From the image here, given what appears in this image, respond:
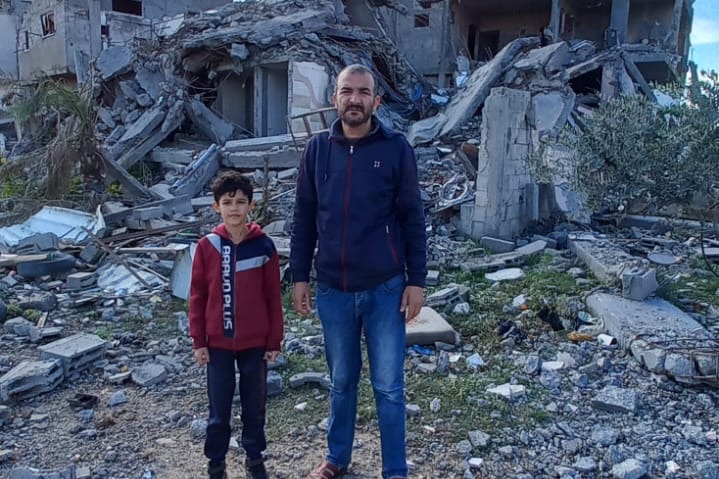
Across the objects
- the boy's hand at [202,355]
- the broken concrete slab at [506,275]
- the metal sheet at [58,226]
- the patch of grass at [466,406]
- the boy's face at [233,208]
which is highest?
the boy's face at [233,208]

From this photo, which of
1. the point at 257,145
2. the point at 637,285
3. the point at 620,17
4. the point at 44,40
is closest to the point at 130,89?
the point at 257,145

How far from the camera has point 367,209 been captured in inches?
96.9

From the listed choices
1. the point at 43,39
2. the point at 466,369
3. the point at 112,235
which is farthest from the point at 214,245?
the point at 43,39

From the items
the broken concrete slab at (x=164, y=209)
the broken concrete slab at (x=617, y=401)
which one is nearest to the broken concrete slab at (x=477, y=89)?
the broken concrete slab at (x=164, y=209)

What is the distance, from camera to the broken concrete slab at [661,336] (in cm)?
387

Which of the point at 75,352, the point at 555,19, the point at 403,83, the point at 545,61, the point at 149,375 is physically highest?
the point at 555,19

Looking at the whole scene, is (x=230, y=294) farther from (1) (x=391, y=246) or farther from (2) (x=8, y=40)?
(2) (x=8, y=40)

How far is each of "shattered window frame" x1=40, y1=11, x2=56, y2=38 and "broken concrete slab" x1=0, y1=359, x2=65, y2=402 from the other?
25263mm

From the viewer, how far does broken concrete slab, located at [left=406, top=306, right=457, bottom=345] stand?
466 cm

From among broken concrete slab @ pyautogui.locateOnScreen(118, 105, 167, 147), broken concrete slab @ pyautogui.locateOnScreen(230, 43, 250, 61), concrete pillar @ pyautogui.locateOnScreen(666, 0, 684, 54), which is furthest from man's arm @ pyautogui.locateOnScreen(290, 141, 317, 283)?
concrete pillar @ pyautogui.locateOnScreen(666, 0, 684, 54)

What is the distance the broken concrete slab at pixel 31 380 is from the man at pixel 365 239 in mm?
2354

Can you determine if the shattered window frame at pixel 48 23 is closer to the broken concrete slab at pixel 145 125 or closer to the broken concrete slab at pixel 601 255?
the broken concrete slab at pixel 145 125

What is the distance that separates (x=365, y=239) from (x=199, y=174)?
9.74m

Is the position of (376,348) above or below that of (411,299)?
below
